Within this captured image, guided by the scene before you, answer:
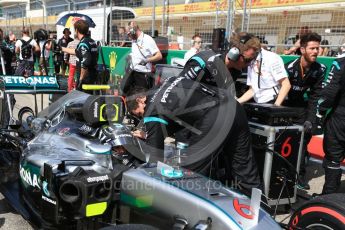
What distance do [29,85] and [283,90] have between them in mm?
2520

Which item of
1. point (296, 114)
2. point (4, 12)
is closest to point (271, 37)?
point (296, 114)

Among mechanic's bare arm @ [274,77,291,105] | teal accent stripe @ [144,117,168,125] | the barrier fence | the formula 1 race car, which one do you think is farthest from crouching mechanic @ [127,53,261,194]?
the barrier fence

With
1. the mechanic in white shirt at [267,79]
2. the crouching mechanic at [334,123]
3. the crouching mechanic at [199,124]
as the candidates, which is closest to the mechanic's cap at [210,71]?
the crouching mechanic at [199,124]

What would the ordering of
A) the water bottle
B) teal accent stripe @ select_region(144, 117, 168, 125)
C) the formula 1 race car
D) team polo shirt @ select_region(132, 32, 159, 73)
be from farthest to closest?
team polo shirt @ select_region(132, 32, 159, 73) < teal accent stripe @ select_region(144, 117, 168, 125) < the water bottle < the formula 1 race car

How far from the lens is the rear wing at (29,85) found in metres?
3.84

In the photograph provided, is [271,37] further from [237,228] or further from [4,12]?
[4,12]

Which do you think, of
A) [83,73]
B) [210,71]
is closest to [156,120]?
[210,71]

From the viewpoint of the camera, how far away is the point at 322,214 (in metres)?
2.10

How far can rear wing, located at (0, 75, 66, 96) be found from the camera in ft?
12.6

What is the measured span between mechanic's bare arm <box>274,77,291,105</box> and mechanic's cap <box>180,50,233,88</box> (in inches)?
26.5

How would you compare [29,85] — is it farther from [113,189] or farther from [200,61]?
[113,189]

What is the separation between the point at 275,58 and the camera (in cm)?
369

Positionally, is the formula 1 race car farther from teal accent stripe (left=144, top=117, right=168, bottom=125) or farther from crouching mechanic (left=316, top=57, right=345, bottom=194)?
crouching mechanic (left=316, top=57, right=345, bottom=194)

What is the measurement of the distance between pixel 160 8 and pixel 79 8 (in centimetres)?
436
